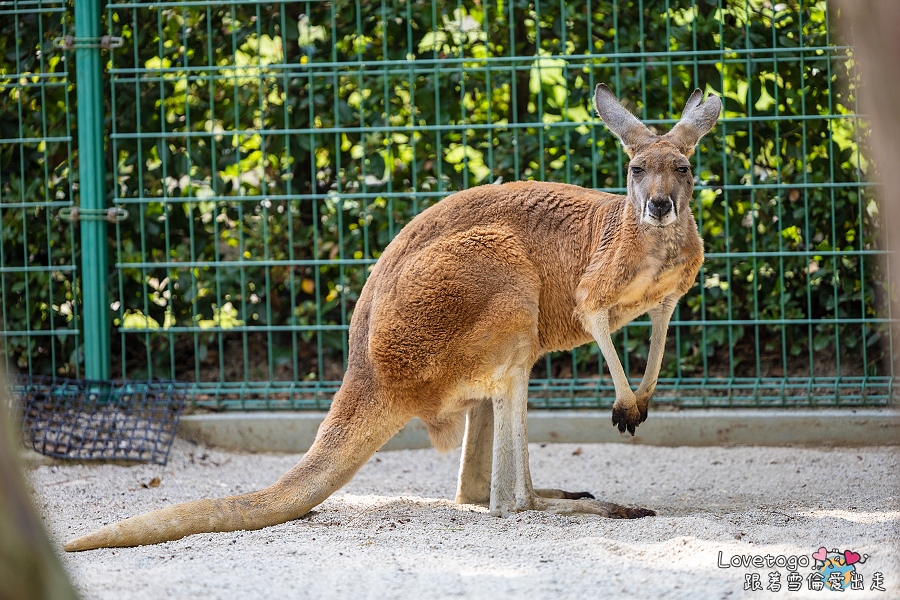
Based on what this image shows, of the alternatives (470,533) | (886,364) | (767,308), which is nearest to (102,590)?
(470,533)

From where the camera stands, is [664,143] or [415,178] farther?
[415,178]

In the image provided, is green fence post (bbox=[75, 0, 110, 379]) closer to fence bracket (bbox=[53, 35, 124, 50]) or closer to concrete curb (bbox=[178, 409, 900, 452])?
fence bracket (bbox=[53, 35, 124, 50])

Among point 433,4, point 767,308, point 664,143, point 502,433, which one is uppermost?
point 433,4

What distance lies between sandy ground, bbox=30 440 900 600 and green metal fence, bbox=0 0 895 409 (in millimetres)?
605

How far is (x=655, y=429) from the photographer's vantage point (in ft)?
18.6

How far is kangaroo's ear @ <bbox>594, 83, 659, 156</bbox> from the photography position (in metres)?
4.21

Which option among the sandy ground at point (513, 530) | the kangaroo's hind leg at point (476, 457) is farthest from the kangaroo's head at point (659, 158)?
the sandy ground at point (513, 530)

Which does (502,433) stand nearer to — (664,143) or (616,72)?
(664,143)

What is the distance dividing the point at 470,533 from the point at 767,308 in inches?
122

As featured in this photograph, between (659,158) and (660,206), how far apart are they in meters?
0.25

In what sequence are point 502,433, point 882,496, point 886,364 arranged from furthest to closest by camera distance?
point 886,364
point 882,496
point 502,433

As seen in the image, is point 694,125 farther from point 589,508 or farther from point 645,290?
point 589,508

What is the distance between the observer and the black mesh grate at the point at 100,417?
5.35 meters

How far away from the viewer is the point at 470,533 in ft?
12.1
